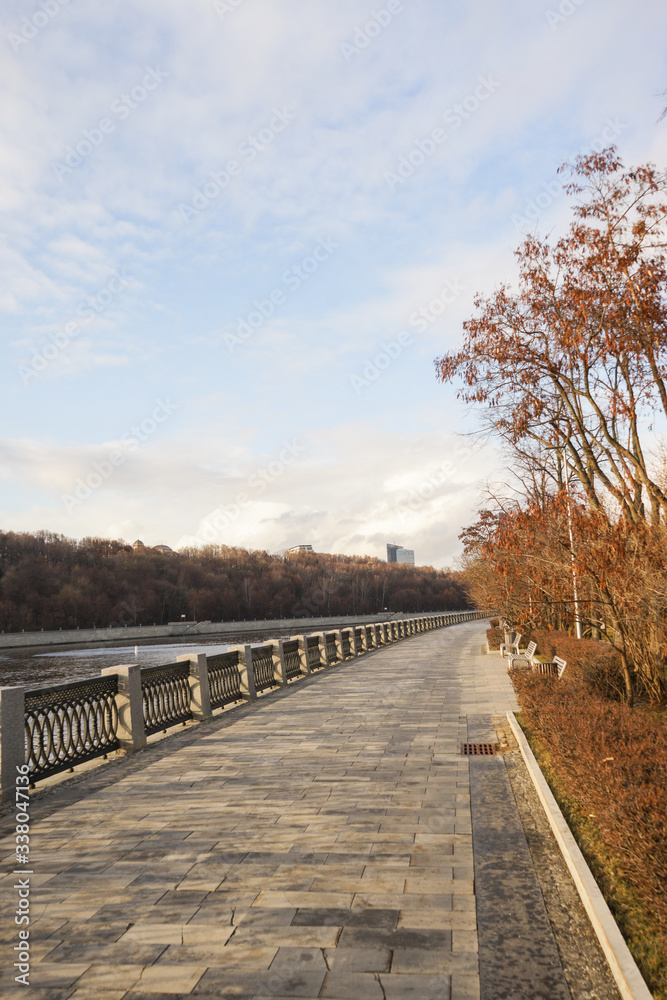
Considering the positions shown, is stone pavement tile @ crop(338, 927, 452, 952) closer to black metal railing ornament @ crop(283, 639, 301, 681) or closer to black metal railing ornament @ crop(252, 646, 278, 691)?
black metal railing ornament @ crop(252, 646, 278, 691)

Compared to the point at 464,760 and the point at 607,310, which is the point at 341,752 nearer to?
the point at 464,760

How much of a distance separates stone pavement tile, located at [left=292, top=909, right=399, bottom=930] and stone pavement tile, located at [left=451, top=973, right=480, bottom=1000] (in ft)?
2.09

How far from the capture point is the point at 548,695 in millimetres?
9789

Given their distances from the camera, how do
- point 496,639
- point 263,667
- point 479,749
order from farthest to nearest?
point 496,639 < point 263,667 < point 479,749

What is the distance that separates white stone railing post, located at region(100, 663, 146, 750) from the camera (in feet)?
31.8

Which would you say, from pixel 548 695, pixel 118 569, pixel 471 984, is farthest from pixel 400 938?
pixel 118 569

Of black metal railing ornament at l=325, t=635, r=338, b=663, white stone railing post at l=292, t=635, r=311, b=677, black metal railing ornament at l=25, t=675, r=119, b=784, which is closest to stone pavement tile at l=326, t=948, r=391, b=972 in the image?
black metal railing ornament at l=25, t=675, r=119, b=784

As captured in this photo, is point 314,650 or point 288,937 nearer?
point 288,937

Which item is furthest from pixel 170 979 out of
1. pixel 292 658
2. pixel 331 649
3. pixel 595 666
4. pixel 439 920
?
pixel 331 649

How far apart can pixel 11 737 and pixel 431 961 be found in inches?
213

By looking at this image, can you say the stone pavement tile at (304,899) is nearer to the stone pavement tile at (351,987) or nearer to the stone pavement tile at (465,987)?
the stone pavement tile at (351,987)

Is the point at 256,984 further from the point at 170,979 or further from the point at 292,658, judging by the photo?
the point at 292,658

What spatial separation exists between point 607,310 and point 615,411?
60.4 inches

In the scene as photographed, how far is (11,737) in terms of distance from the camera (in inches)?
294
